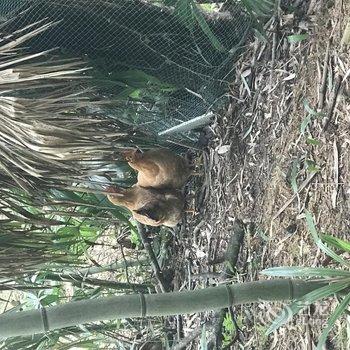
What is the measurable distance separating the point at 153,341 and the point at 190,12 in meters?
1.61

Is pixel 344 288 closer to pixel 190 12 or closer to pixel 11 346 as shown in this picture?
pixel 190 12

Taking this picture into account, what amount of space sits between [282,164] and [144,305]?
2.86ft

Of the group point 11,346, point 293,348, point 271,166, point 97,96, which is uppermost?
point 97,96

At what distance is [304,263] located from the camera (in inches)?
79.6

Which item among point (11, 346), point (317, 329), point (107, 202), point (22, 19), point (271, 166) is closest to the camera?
point (317, 329)

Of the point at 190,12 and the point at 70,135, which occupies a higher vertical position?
the point at 190,12

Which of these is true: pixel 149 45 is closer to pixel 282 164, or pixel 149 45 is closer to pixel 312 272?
pixel 282 164

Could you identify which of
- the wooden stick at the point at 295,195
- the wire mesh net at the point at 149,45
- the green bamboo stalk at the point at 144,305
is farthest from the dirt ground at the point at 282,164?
the green bamboo stalk at the point at 144,305

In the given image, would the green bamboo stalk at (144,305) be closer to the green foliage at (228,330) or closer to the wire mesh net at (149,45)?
the green foliage at (228,330)

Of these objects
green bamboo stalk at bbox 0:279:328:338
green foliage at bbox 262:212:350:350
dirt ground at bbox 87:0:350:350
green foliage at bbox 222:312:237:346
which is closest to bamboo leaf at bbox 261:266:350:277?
green foliage at bbox 262:212:350:350

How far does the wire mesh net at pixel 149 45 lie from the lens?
2104 millimetres

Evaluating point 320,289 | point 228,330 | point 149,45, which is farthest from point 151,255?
point 320,289

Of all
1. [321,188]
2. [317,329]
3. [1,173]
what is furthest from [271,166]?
[1,173]

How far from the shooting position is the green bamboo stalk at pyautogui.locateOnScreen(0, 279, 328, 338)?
4.73 ft
